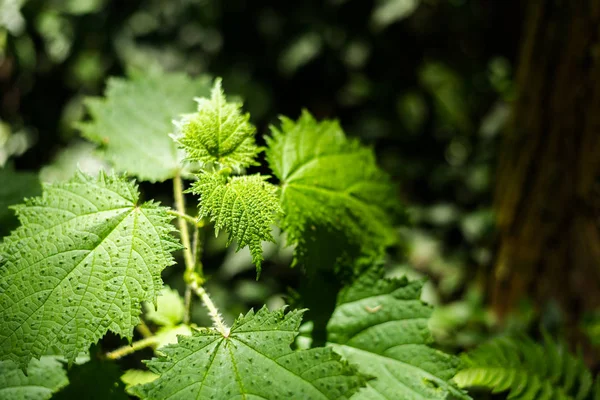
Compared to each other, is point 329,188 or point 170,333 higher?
point 329,188

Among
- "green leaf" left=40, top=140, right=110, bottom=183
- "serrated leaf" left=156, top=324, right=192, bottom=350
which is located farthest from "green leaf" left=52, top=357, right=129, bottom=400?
"green leaf" left=40, top=140, right=110, bottom=183

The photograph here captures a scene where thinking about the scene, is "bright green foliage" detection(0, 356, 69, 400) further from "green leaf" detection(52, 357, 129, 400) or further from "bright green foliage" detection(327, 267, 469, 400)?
"bright green foliage" detection(327, 267, 469, 400)

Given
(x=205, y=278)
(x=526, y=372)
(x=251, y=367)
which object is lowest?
(x=526, y=372)

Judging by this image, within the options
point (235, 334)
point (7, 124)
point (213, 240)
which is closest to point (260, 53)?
point (213, 240)

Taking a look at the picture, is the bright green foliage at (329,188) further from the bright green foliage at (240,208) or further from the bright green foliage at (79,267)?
the bright green foliage at (79,267)

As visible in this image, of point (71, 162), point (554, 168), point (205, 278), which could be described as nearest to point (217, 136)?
point (205, 278)

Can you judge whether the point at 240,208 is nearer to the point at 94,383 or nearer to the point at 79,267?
the point at 79,267
